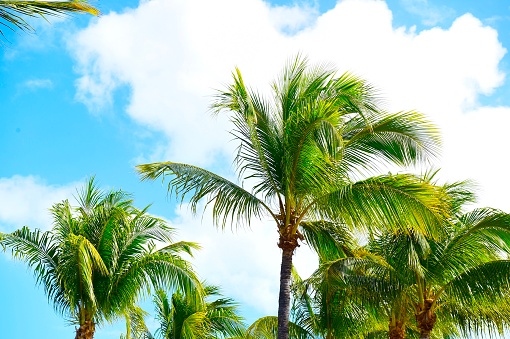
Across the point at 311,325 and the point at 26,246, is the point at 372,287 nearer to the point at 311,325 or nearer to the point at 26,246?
the point at 311,325

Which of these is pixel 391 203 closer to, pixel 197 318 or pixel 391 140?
pixel 391 140

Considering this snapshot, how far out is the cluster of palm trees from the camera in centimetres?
1174

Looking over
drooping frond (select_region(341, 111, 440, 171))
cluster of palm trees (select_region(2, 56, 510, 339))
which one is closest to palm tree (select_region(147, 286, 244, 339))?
cluster of palm trees (select_region(2, 56, 510, 339))

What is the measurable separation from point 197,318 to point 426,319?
20.4 ft

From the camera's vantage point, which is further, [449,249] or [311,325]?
[311,325]

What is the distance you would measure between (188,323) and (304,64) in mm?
8433

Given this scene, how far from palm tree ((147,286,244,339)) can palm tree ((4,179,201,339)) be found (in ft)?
11.2

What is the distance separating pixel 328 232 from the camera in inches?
516

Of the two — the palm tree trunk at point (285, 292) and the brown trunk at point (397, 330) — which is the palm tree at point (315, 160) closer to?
the palm tree trunk at point (285, 292)

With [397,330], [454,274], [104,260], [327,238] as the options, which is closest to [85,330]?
[104,260]

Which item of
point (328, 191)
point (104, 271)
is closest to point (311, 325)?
point (104, 271)

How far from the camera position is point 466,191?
Answer: 1576 centimetres

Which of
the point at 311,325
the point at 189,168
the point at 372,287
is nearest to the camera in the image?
the point at 189,168

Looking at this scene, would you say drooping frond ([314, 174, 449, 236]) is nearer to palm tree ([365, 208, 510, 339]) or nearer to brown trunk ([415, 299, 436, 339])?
palm tree ([365, 208, 510, 339])
